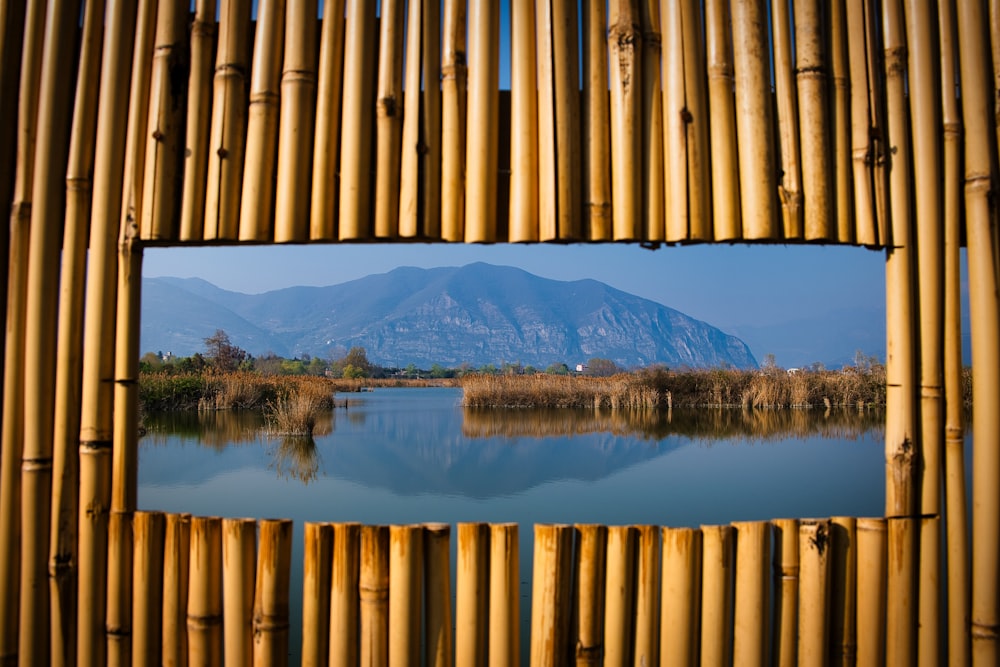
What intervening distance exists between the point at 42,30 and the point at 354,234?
3.84 feet

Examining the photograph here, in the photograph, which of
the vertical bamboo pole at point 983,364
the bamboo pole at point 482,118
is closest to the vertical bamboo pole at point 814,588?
the vertical bamboo pole at point 983,364

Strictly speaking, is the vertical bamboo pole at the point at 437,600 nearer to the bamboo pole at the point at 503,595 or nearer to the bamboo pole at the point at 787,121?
the bamboo pole at the point at 503,595

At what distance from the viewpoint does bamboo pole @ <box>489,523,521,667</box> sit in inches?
74.3

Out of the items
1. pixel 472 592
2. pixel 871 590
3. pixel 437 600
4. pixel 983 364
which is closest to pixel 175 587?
pixel 437 600

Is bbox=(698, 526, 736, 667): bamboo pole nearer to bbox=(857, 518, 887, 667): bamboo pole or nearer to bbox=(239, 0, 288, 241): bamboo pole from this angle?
bbox=(857, 518, 887, 667): bamboo pole

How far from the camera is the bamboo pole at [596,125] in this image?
1979mm

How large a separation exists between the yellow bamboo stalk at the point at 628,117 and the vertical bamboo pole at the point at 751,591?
878mm

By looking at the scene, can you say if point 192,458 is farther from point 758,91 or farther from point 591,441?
point 758,91

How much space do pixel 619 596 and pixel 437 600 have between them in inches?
19.5

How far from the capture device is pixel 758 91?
78.8 inches

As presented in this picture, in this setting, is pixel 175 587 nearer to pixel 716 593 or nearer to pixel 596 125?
pixel 716 593

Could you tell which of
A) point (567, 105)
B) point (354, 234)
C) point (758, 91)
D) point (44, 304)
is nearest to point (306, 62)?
point (354, 234)

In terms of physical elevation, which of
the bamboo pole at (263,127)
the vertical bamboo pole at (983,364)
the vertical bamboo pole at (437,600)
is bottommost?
the vertical bamboo pole at (437,600)

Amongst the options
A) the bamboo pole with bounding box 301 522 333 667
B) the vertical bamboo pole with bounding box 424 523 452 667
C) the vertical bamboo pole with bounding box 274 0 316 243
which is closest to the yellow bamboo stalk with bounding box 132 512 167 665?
the bamboo pole with bounding box 301 522 333 667
